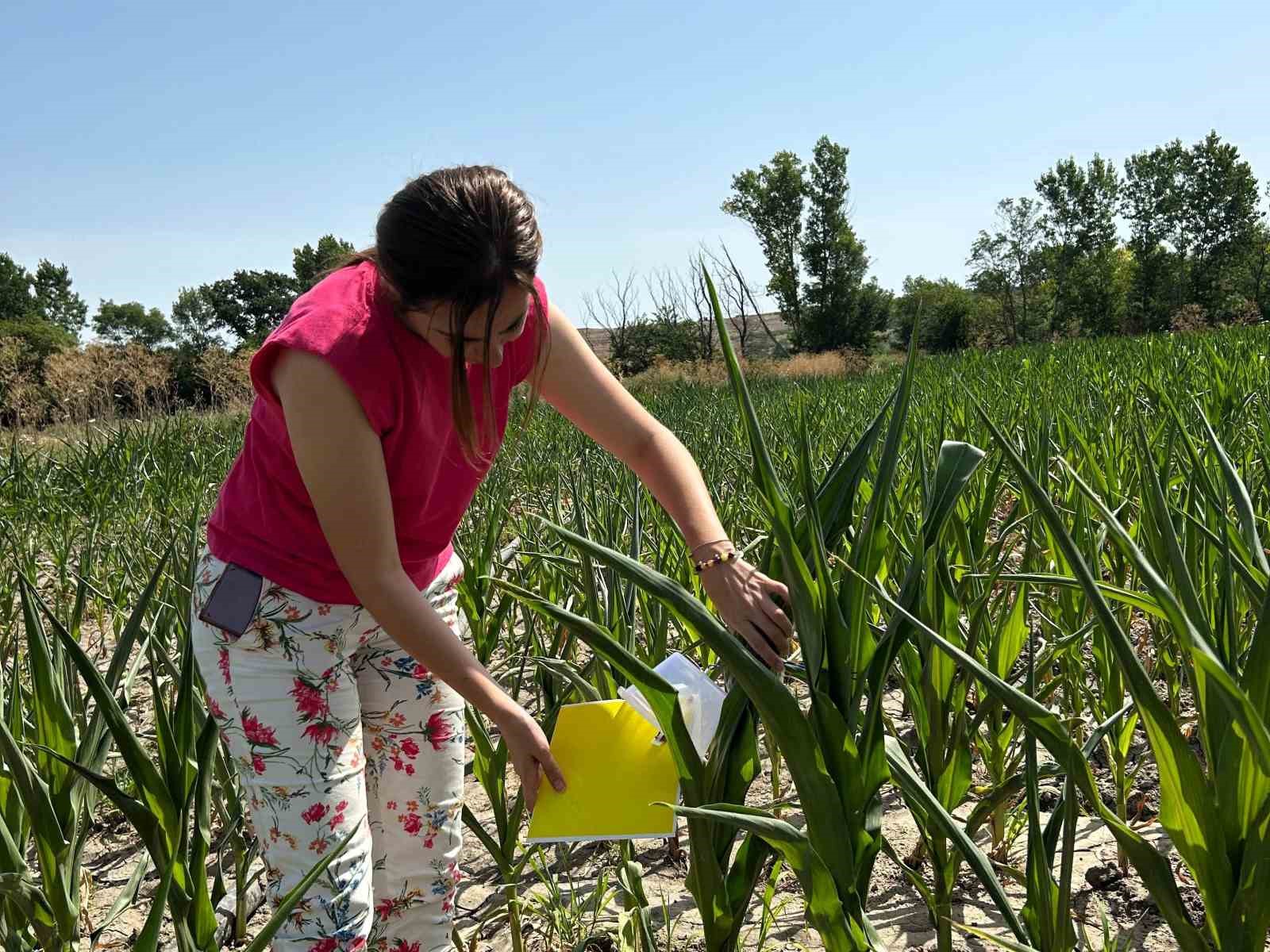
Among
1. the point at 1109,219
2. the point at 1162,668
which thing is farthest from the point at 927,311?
the point at 1162,668

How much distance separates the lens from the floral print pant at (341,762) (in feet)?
3.77

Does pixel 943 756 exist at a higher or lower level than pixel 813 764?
lower

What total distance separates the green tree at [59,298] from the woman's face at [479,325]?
218 feet

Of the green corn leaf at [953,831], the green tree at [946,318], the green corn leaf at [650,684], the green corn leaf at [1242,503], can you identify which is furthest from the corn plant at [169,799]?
the green tree at [946,318]

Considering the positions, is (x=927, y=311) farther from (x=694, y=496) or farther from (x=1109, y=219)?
(x=694, y=496)

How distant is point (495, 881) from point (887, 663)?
1052 millimetres

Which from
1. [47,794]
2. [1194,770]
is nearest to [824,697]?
[1194,770]

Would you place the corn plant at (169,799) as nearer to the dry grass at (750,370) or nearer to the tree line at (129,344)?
the tree line at (129,344)

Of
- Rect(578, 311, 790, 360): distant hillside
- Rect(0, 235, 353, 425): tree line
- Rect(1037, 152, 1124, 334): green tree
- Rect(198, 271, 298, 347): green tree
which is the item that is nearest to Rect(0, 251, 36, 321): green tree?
Rect(0, 235, 353, 425): tree line

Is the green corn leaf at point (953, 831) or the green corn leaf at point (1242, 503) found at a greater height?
the green corn leaf at point (1242, 503)

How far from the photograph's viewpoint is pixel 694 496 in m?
1.21

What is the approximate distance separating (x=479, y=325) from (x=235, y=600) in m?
0.46

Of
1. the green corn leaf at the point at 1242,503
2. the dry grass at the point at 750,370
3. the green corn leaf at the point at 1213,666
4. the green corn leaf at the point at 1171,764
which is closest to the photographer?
the green corn leaf at the point at 1213,666

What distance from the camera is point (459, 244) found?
39.6 inches
